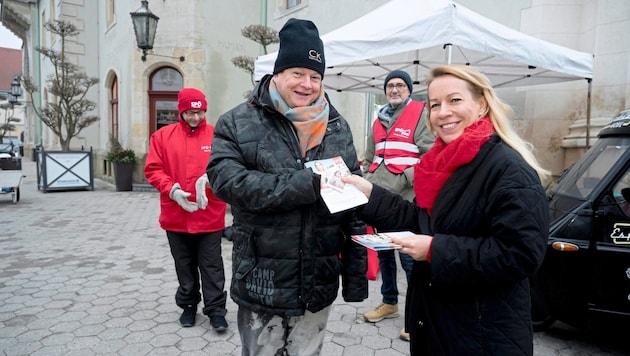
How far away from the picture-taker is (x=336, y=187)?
1.78 m

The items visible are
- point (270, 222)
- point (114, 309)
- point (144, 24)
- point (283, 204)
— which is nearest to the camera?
point (283, 204)

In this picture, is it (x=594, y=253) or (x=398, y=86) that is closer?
(x=594, y=253)

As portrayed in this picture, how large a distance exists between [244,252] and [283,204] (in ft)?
1.11

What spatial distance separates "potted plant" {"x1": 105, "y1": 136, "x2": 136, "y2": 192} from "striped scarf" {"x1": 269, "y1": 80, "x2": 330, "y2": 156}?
1206 cm

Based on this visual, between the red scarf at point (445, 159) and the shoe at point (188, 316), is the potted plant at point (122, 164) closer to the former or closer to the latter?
the shoe at point (188, 316)

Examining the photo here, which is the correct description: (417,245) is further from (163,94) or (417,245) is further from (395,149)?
(163,94)

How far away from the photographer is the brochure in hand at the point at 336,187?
1.71m

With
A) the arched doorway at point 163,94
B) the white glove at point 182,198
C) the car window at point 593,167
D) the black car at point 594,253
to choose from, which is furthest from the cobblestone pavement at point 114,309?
the arched doorway at point 163,94

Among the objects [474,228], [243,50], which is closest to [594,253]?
[474,228]

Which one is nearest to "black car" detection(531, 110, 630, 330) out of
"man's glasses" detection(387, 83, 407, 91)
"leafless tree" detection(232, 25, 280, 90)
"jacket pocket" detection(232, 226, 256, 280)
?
"man's glasses" detection(387, 83, 407, 91)

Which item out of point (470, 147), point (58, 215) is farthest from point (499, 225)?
point (58, 215)

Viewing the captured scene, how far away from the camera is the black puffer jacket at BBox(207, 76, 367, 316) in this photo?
1.80 m

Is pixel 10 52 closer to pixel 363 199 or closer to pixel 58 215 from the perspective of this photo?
pixel 58 215

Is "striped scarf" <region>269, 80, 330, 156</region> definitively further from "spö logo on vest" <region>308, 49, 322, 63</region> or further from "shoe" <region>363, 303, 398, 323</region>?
"shoe" <region>363, 303, 398, 323</region>
